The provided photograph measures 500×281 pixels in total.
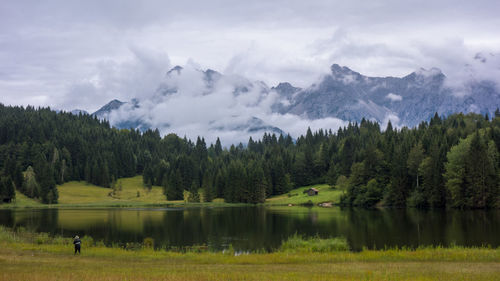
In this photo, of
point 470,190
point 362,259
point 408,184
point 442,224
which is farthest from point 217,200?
point 362,259

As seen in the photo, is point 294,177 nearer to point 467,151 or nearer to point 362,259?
point 467,151

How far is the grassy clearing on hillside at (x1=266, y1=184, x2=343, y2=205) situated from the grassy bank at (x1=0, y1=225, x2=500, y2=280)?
4331 inches

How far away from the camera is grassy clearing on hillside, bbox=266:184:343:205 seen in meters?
151

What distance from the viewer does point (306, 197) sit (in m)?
158

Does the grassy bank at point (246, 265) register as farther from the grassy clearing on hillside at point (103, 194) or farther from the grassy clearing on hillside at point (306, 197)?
the grassy clearing on hillside at point (103, 194)

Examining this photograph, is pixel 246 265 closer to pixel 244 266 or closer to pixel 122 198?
pixel 244 266

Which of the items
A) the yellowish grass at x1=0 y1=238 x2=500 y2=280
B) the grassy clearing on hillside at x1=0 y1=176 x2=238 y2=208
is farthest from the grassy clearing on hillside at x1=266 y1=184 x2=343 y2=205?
the yellowish grass at x1=0 y1=238 x2=500 y2=280

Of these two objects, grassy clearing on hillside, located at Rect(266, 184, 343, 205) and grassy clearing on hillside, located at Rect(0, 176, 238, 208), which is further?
grassy clearing on hillside, located at Rect(266, 184, 343, 205)

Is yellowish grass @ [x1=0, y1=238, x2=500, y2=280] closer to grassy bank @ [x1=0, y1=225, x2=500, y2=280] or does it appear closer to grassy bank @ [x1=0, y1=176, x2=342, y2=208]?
grassy bank @ [x1=0, y1=225, x2=500, y2=280]

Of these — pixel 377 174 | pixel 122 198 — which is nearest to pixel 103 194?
pixel 122 198

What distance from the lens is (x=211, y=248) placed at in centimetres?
5038

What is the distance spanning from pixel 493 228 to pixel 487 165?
49854 mm

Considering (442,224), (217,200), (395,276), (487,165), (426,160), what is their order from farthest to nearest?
(217,200)
(426,160)
(487,165)
(442,224)
(395,276)

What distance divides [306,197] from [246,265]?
127 metres
